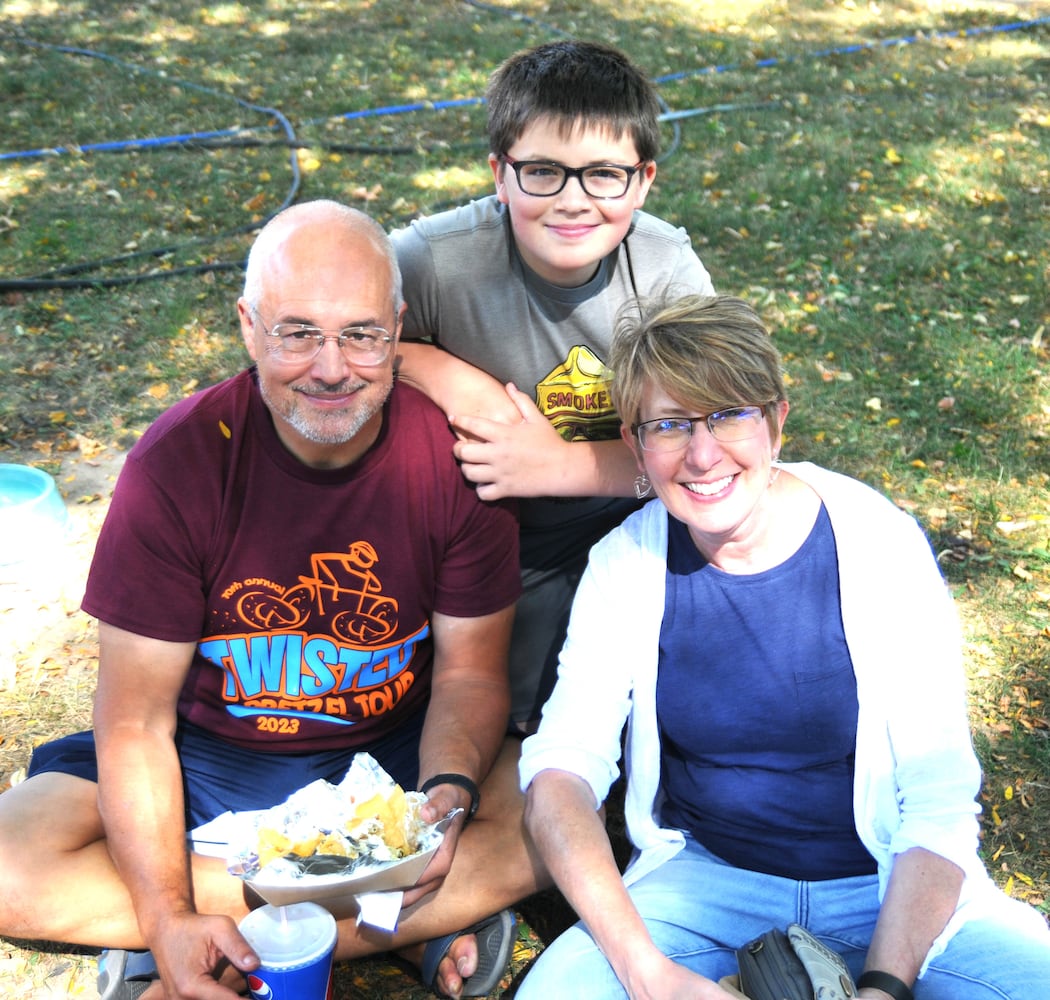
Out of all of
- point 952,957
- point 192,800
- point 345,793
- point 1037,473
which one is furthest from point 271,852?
point 1037,473

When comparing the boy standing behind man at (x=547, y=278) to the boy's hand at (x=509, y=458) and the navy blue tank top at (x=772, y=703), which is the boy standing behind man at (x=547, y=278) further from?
the navy blue tank top at (x=772, y=703)

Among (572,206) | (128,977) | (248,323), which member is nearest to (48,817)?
(128,977)

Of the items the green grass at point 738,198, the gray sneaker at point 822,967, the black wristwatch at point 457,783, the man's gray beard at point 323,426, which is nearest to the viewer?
the gray sneaker at point 822,967

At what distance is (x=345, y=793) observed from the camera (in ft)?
7.35

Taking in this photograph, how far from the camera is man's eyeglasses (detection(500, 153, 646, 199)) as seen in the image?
2658 mm

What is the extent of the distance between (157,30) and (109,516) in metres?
9.98

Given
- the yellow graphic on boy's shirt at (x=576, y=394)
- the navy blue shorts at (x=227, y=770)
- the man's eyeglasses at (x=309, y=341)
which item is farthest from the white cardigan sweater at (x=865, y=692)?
the man's eyeglasses at (x=309, y=341)

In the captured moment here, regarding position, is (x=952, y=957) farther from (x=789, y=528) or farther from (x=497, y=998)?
(x=497, y=998)

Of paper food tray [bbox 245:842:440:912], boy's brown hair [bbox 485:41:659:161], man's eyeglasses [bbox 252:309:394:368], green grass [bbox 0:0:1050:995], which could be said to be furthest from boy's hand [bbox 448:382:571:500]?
green grass [bbox 0:0:1050:995]

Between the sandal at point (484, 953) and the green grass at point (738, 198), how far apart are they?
1.37 metres

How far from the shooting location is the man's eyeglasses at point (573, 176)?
266 centimetres

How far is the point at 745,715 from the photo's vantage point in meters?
2.33

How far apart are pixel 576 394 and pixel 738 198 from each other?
4736mm

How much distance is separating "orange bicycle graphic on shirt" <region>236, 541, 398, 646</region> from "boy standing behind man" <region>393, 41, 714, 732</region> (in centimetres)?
34
